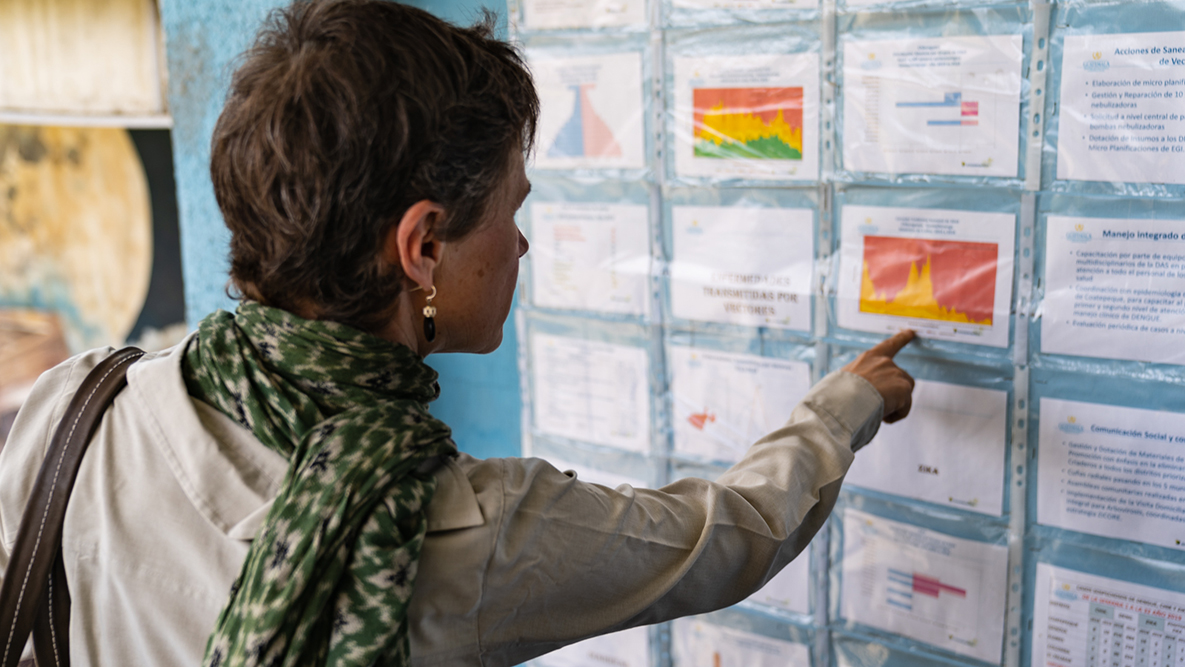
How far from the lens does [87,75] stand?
2361 millimetres

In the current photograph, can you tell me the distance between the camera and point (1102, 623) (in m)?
1.36

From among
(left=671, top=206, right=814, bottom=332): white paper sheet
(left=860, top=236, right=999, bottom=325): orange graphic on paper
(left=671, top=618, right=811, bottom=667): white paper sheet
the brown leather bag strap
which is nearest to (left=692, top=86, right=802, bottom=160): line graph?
(left=671, top=206, right=814, bottom=332): white paper sheet

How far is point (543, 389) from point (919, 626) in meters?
0.87

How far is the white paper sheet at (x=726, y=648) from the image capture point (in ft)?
5.60

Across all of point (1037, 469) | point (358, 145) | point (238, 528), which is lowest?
point (1037, 469)

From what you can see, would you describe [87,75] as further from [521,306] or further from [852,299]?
[852,299]

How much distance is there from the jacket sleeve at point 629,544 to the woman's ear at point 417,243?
0.21m

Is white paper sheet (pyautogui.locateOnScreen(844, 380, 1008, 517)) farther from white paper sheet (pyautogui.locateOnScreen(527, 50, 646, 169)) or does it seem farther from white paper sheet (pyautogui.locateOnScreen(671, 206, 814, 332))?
white paper sheet (pyautogui.locateOnScreen(527, 50, 646, 169))

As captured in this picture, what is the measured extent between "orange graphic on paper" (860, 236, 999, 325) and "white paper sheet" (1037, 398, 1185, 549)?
0.19m

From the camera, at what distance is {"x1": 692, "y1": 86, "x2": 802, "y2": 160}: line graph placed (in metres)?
1.51

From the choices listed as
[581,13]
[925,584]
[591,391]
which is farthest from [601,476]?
[581,13]

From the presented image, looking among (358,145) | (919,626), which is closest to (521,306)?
(919,626)

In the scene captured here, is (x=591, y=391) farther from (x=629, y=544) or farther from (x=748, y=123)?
(x=629, y=544)

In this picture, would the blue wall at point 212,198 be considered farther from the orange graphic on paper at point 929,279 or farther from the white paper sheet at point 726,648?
the orange graphic on paper at point 929,279
